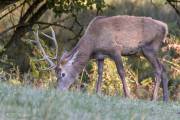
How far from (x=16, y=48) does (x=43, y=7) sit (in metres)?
1.78

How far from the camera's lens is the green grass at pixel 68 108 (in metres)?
6.81

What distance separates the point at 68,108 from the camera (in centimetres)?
742

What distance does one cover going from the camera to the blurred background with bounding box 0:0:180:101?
17703 millimetres

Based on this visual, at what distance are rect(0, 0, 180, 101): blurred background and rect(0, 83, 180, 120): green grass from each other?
27.0 feet

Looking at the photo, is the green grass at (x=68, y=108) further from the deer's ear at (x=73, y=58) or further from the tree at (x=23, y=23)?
the tree at (x=23, y=23)

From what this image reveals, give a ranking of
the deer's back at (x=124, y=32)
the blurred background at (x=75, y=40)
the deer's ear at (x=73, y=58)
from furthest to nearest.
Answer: the blurred background at (x=75, y=40) < the deer's ear at (x=73, y=58) < the deer's back at (x=124, y=32)

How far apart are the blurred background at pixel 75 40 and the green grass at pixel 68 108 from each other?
824 cm

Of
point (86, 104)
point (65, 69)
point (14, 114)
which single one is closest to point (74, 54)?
point (65, 69)

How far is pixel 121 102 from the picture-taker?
356 inches

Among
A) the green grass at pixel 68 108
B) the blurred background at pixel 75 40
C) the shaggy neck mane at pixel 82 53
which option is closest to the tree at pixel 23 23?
the blurred background at pixel 75 40

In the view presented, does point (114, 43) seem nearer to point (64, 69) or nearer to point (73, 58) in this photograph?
point (73, 58)

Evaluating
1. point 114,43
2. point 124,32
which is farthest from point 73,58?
point 124,32

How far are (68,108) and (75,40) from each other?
11823 mm

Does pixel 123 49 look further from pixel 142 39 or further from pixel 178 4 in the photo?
pixel 178 4
